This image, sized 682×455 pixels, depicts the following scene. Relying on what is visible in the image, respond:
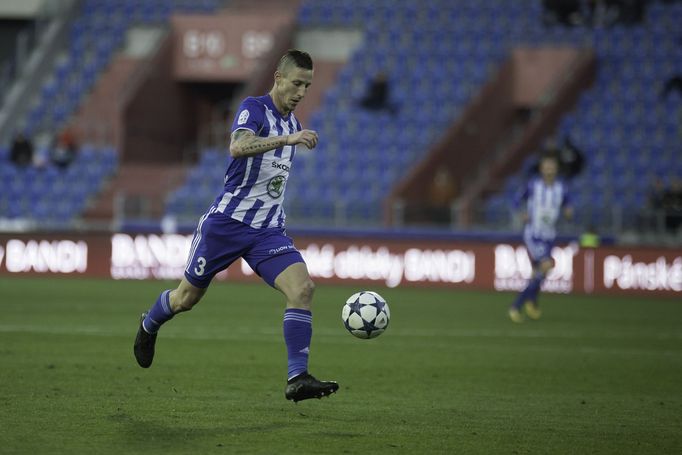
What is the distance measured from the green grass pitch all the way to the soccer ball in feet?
1.75

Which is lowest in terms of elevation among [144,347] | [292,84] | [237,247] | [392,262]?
[144,347]

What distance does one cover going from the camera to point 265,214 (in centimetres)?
830

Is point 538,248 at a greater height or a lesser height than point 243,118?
lesser

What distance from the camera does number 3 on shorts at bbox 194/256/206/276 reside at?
8.34 m

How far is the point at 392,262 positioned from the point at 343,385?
14.9 metres

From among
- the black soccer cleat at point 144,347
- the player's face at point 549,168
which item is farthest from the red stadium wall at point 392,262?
the black soccer cleat at point 144,347

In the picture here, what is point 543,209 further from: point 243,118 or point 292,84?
point 243,118

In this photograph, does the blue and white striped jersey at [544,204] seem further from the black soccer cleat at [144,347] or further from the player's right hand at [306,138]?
the player's right hand at [306,138]

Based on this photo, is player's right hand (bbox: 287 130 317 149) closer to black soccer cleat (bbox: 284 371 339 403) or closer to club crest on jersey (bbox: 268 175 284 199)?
club crest on jersey (bbox: 268 175 284 199)

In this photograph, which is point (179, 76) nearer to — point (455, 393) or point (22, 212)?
point (22, 212)

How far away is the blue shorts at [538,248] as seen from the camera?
59.0 feet

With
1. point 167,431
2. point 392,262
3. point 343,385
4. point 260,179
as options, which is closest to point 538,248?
point 392,262

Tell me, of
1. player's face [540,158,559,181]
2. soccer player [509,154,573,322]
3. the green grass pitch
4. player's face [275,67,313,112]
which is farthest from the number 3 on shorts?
player's face [540,158,559,181]

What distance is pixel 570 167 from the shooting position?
27.4 metres
